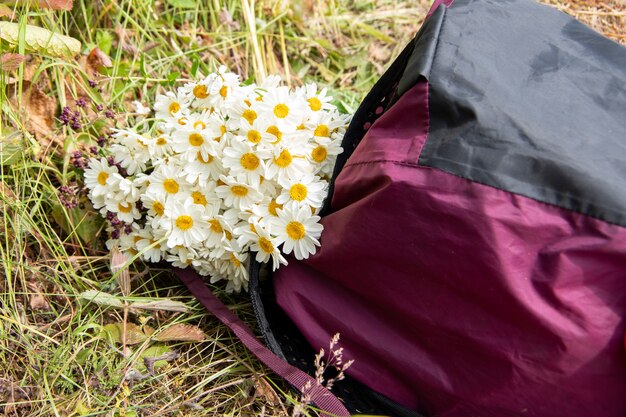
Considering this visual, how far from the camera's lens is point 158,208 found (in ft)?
4.39

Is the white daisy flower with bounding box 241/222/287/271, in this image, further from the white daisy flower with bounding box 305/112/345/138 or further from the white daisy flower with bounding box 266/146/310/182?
the white daisy flower with bounding box 305/112/345/138

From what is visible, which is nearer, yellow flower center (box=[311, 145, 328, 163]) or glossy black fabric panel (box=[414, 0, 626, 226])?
glossy black fabric panel (box=[414, 0, 626, 226])

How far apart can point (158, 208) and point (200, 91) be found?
0.91 ft

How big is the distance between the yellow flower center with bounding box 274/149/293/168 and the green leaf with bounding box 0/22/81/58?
67 cm

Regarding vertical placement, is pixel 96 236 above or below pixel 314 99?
below

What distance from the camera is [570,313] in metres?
0.92

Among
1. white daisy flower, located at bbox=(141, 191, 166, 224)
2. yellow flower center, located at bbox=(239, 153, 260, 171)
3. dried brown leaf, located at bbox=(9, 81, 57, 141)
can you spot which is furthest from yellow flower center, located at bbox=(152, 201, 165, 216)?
dried brown leaf, located at bbox=(9, 81, 57, 141)

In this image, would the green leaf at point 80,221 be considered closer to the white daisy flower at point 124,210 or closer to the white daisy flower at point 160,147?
the white daisy flower at point 124,210

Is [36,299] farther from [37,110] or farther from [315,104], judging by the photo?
[315,104]

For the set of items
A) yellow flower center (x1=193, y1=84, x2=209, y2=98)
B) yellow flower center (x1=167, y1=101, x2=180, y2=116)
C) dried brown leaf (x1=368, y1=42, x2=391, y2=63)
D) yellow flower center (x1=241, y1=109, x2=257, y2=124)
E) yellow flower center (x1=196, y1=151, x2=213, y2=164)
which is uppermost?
yellow flower center (x1=193, y1=84, x2=209, y2=98)

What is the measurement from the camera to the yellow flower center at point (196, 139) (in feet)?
4.23

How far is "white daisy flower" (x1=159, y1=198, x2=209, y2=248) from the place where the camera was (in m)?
1.30

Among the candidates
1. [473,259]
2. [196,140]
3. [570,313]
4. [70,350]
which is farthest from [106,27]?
[570,313]

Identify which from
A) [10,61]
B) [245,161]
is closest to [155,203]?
[245,161]
